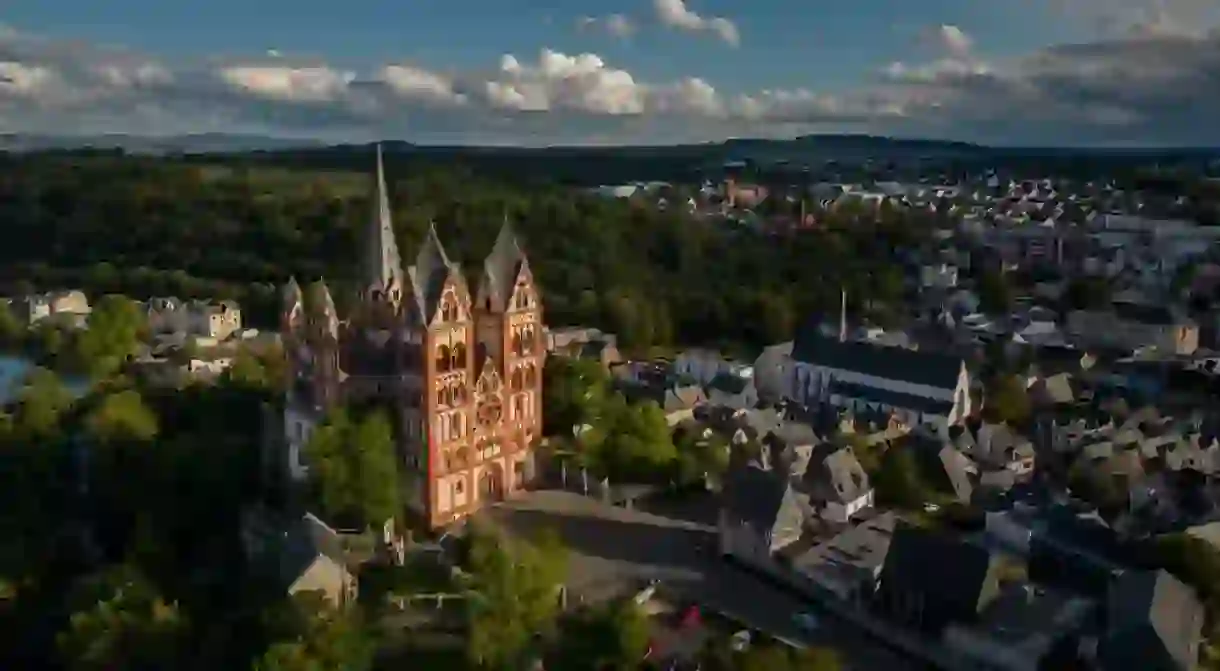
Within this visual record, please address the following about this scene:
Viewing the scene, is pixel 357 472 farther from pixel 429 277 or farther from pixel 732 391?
pixel 732 391

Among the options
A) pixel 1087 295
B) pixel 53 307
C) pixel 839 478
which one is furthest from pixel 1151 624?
pixel 53 307

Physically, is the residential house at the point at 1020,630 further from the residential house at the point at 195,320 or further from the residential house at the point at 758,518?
the residential house at the point at 195,320

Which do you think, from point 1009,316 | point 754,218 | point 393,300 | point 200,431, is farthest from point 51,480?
point 754,218

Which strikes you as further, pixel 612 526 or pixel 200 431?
pixel 200 431

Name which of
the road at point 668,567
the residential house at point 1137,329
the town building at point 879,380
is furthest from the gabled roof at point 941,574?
the residential house at point 1137,329

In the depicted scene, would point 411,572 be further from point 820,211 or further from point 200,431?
point 820,211

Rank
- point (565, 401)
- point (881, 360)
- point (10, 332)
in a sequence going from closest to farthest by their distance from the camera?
point (565, 401), point (881, 360), point (10, 332)
